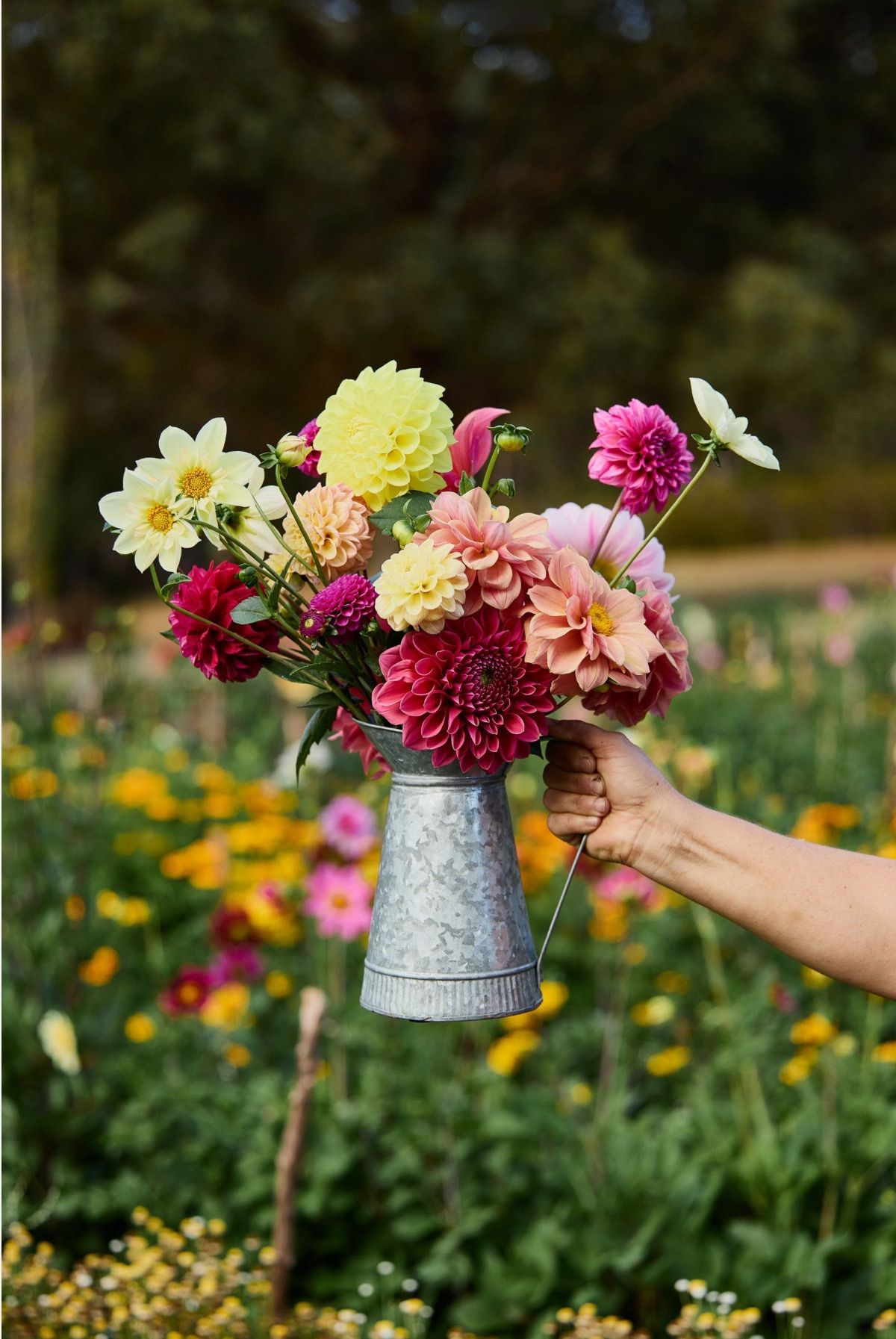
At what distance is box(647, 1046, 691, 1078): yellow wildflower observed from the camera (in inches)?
95.2

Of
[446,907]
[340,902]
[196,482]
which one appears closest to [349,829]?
[340,902]

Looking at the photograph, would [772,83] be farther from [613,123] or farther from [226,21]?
[226,21]

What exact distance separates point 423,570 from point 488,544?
2.6 inches

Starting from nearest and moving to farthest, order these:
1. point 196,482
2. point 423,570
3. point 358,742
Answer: point 423,570 < point 196,482 < point 358,742

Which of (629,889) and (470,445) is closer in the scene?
(470,445)

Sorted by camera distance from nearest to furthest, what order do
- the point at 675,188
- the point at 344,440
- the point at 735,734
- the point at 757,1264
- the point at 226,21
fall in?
1. the point at 344,440
2. the point at 757,1264
3. the point at 735,734
4. the point at 226,21
5. the point at 675,188

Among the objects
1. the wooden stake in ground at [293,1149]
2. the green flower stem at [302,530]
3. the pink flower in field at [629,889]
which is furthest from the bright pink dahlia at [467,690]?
the pink flower in field at [629,889]

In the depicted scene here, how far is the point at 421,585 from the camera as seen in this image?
1.09 meters

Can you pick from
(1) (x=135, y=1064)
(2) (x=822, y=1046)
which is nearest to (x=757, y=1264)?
(2) (x=822, y=1046)

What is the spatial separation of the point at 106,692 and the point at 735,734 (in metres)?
2.60

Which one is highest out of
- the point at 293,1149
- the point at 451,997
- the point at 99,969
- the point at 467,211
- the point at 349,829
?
the point at 467,211

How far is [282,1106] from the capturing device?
2168mm

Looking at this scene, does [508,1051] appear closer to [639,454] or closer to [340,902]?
[340,902]

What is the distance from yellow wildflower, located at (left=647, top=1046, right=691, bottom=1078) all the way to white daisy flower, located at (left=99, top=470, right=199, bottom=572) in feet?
5.13
